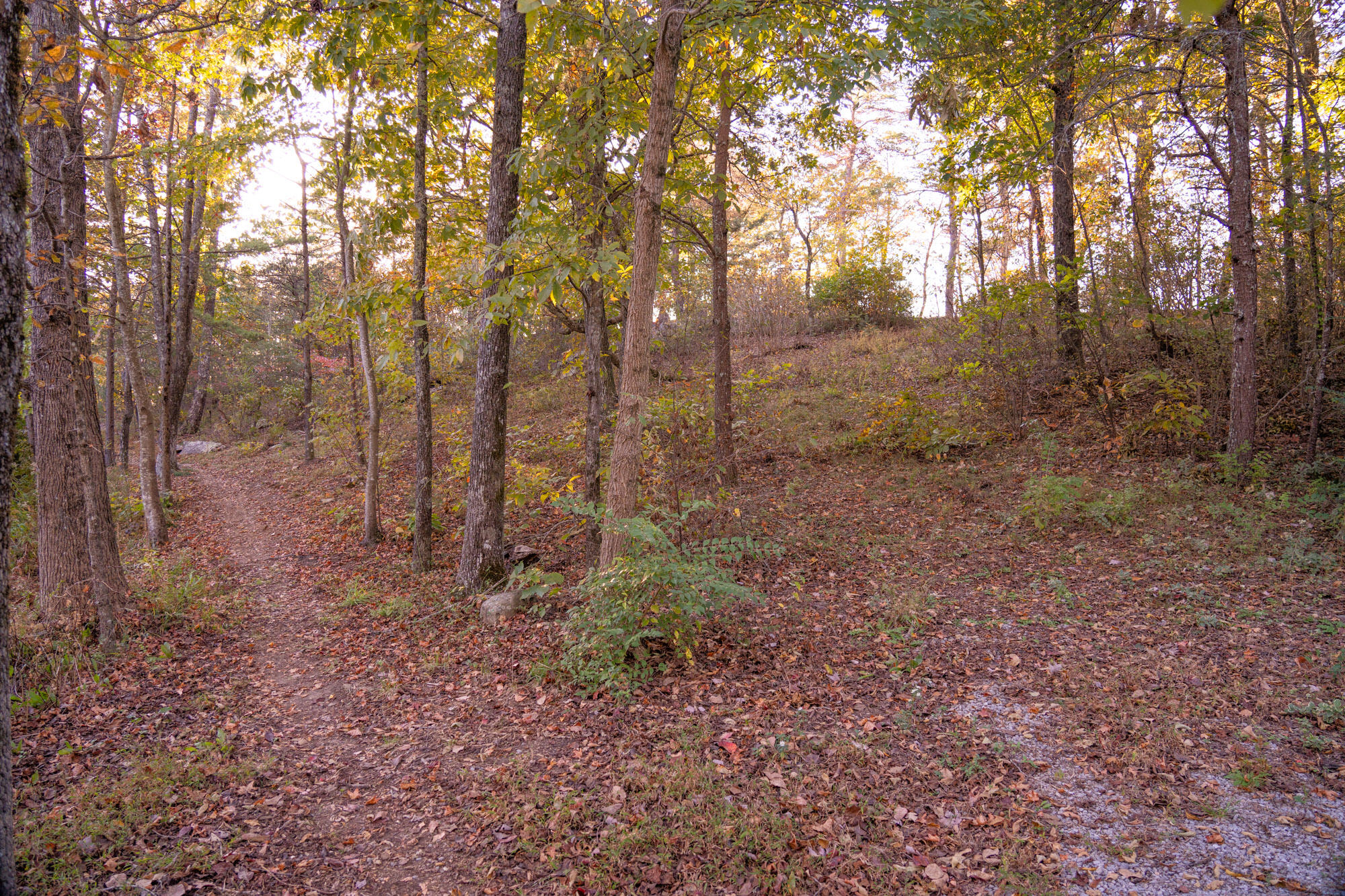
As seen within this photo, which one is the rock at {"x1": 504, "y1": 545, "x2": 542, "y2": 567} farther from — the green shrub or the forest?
the green shrub

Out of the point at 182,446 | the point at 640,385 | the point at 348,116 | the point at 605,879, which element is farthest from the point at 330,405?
the point at 605,879

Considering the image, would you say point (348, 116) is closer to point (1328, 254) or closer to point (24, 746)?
point (24, 746)

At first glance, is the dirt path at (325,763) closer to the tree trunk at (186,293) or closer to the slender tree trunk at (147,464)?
the slender tree trunk at (147,464)

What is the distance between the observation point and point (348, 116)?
33.3 ft

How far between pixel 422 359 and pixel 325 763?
5502 mm

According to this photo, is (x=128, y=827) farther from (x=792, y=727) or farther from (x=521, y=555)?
(x=521, y=555)

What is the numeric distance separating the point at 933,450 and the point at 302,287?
2029 centimetres

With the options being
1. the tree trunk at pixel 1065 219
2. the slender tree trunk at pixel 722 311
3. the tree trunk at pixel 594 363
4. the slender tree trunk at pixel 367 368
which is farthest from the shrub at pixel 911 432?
the slender tree trunk at pixel 367 368

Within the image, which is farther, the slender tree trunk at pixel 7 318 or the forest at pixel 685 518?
the forest at pixel 685 518

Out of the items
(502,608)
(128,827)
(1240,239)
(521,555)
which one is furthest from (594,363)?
(1240,239)

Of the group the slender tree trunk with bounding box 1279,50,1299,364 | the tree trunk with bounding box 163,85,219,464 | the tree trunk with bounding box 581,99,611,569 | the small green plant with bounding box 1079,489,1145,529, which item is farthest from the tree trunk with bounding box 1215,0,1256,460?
the tree trunk with bounding box 163,85,219,464

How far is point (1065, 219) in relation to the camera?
12.0m

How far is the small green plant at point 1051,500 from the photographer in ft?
27.1

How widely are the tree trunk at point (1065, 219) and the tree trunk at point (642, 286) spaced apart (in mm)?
6952
